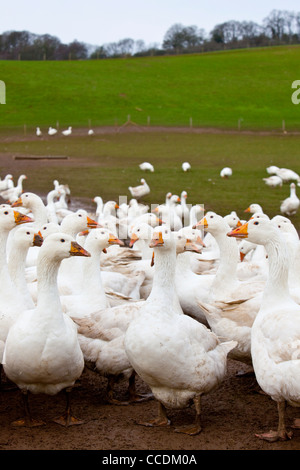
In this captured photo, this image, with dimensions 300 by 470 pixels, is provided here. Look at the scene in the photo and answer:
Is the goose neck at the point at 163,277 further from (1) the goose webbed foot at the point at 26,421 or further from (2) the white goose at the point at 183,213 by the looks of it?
(2) the white goose at the point at 183,213

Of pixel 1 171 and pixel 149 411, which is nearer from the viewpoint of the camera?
pixel 149 411

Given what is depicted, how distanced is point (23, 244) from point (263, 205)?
10.7 meters

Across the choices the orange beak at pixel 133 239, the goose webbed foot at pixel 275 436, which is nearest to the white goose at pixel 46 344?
the goose webbed foot at pixel 275 436

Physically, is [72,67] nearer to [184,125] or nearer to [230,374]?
[184,125]

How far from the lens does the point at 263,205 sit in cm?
1627

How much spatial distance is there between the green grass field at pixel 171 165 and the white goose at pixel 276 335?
8.65 metres

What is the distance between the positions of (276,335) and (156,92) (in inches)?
1865

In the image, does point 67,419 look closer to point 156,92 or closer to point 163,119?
point 163,119

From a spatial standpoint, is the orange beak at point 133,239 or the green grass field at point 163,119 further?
the green grass field at point 163,119

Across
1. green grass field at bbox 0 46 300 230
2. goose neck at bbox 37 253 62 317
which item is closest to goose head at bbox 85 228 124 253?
goose neck at bbox 37 253 62 317

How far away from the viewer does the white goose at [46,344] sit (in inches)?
204

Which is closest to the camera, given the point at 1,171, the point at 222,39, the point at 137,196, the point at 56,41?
the point at 137,196

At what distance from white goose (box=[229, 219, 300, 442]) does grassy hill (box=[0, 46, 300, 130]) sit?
116ft
